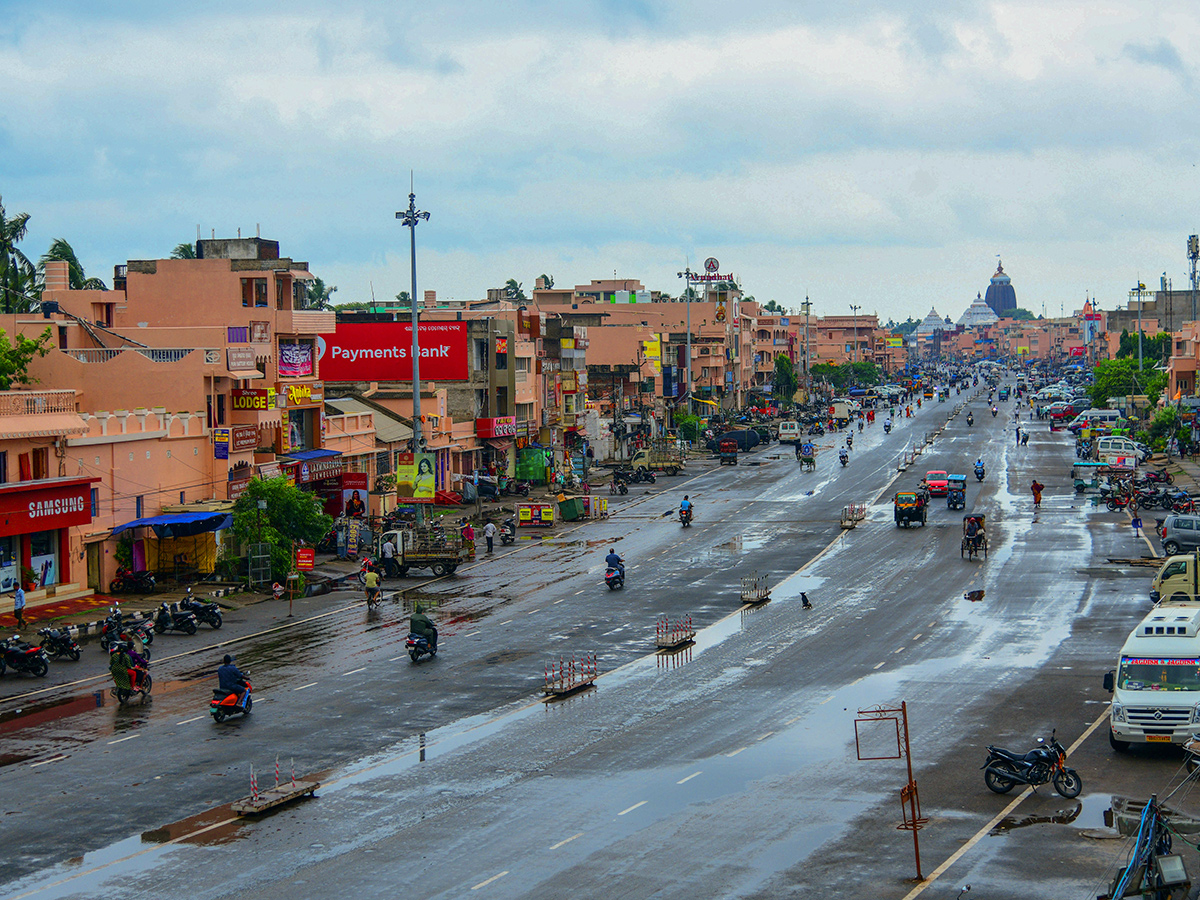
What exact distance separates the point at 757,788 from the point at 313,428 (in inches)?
1759

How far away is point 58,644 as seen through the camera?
1458 inches

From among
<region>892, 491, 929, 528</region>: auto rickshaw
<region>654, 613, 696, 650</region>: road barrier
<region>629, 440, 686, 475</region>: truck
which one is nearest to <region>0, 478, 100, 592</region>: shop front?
<region>654, 613, 696, 650</region>: road barrier

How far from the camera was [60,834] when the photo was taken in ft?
73.7

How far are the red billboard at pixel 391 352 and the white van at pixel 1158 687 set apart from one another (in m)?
61.6

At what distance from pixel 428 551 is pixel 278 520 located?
18.9 feet

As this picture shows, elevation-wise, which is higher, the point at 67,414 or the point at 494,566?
the point at 67,414

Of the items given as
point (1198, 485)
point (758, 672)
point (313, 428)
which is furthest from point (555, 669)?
point (1198, 485)

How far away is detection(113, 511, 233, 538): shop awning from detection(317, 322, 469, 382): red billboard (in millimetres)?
37309

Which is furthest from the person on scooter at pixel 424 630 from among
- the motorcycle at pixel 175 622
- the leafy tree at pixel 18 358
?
the leafy tree at pixel 18 358

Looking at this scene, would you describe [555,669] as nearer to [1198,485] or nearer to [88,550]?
[88,550]

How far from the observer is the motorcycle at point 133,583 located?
45938mm

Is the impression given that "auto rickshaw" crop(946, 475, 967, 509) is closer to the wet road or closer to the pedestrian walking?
the wet road

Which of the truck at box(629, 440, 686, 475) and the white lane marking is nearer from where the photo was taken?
the white lane marking

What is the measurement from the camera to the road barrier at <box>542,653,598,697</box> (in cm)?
3238
